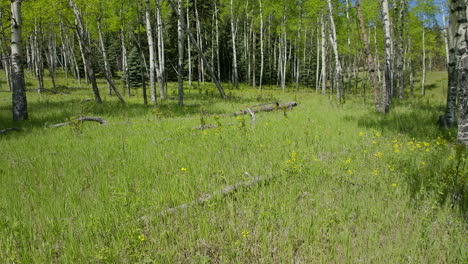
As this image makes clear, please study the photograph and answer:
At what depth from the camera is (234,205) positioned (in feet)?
10.0

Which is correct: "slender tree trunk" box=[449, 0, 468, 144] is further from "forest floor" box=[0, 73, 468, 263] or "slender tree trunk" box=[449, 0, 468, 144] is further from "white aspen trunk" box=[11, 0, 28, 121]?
"white aspen trunk" box=[11, 0, 28, 121]

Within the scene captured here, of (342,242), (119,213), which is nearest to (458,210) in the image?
(342,242)

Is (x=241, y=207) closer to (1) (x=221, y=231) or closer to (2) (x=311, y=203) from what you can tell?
(1) (x=221, y=231)

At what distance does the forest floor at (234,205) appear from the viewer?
225 cm

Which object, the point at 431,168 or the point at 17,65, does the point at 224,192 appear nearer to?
the point at 431,168

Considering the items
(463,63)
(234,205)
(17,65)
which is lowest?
(234,205)

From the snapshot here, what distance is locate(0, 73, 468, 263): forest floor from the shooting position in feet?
7.39

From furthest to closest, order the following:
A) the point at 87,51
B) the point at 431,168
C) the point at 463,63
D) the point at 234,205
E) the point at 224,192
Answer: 1. the point at 87,51
2. the point at 463,63
3. the point at 431,168
4. the point at 224,192
5. the point at 234,205

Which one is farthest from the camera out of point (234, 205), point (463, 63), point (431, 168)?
point (463, 63)

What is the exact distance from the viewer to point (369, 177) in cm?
371

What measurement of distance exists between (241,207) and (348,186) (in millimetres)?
1540

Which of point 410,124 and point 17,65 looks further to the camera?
point 17,65

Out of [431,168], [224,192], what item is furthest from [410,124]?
[224,192]

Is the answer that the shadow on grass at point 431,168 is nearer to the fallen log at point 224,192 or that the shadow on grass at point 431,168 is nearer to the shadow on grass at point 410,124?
the shadow on grass at point 410,124
